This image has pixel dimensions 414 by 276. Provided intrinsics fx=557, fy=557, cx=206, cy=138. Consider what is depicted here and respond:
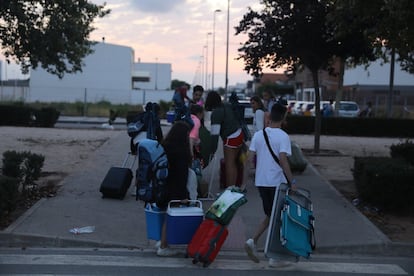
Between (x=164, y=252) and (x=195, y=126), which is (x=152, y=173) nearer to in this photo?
(x=164, y=252)

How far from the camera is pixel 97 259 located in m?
6.16

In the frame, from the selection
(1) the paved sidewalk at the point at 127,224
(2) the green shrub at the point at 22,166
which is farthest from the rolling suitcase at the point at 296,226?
(2) the green shrub at the point at 22,166

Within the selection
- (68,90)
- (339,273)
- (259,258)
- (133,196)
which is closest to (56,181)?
(133,196)

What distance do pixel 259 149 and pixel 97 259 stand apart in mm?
2161

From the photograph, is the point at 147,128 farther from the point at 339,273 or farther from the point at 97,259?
the point at 339,273

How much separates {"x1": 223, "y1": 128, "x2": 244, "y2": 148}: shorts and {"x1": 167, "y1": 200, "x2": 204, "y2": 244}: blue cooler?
2864 mm

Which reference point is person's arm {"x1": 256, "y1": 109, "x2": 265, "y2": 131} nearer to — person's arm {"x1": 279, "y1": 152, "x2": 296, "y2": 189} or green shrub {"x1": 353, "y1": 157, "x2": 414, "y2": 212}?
green shrub {"x1": 353, "y1": 157, "x2": 414, "y2": 212}

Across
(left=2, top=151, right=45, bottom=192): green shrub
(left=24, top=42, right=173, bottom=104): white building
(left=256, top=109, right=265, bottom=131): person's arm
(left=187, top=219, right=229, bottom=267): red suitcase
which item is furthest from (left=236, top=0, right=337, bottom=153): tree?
(left=24, top=42, right=173, bottom=104): white building

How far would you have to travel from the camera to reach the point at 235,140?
8.83m

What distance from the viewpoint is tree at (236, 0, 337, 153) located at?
46.3 ft

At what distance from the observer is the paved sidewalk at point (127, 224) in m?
6.77

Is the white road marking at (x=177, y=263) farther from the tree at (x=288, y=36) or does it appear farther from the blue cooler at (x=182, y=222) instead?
the tree at (x=288, y=36)

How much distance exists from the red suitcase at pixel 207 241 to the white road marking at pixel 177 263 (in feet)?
0.68

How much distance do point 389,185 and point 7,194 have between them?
5.35 metres
